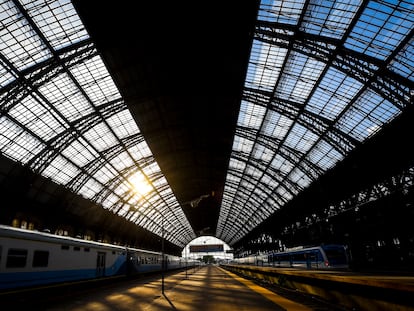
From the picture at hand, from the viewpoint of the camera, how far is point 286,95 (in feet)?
97.3

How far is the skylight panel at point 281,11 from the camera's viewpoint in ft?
67.1

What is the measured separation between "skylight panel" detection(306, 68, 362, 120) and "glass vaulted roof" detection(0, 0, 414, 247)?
9 cm

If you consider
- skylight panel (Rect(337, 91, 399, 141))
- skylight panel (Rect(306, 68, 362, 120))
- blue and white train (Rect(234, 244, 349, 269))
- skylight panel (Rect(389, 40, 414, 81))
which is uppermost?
skylight panel (Rect(306, 68, 362, 120))

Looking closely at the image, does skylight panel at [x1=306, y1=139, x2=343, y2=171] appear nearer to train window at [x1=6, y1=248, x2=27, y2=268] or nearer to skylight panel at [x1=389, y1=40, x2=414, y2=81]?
skylight panel at [x1=389, y1=40, x2=414, y2=81]

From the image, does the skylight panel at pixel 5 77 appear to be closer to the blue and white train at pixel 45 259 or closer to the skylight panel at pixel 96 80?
the skylight panel at pixel 96 80

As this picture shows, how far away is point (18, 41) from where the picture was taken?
21734 millimetres

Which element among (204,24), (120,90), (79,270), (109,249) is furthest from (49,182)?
(204,24)

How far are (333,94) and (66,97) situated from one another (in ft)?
78.7

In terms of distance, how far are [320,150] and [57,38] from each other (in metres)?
29.1

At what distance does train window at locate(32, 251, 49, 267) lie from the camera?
55.4ft

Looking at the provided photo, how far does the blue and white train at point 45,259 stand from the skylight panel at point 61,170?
14.0 metres

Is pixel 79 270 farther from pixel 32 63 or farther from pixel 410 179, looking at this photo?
pixel 410 179

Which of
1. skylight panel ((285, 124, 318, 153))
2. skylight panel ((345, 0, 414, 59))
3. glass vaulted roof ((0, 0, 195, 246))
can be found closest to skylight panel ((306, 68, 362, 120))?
skylight panel ((345, 0, 414, 59))

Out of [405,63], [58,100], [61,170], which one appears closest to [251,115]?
[405,63]
